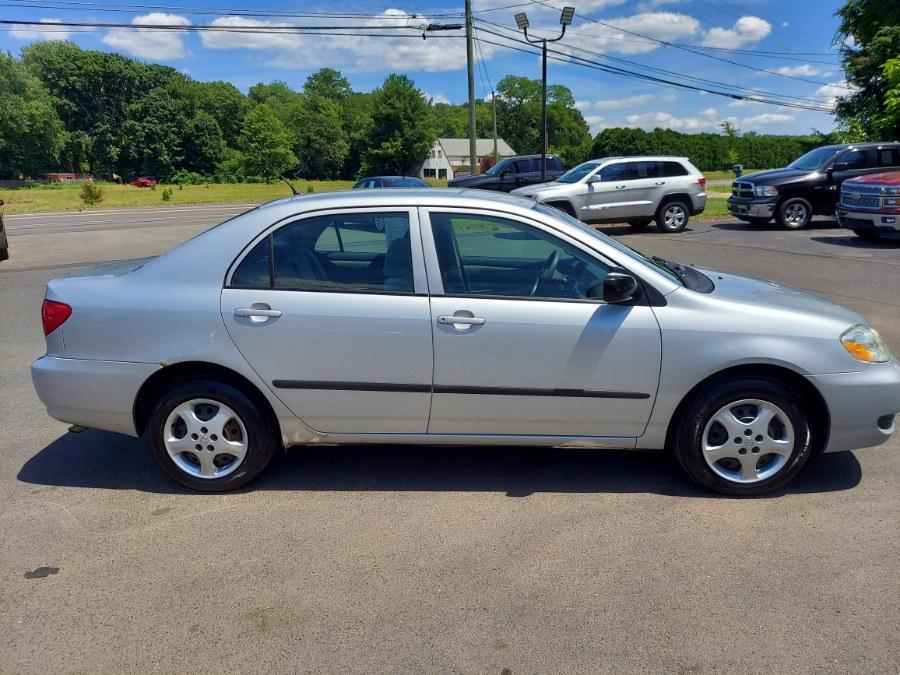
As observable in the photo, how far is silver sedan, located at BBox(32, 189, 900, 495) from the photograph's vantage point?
3.74 metres

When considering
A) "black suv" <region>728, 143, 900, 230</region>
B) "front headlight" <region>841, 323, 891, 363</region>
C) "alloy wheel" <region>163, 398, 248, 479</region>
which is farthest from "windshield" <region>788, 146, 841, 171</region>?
"alloy wheel" <region>163, 398, 248, 479</region>

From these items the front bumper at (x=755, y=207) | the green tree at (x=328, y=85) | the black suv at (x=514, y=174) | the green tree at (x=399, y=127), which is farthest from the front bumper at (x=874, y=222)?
the green tree at (x=328, y=85)

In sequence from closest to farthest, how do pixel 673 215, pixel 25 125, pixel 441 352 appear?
1. pixel 441 352
2. pixel 673 215
3. pixel 25 125

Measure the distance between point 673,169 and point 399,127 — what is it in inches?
2841

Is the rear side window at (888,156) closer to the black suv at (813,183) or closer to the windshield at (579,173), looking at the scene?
the black suv at (813,183)

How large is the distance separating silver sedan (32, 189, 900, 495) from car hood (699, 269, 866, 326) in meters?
0.03

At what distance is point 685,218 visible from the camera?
1772cm

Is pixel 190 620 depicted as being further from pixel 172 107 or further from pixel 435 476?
pixel 172 107

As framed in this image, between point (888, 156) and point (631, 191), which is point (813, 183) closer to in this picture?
point (888, 156)

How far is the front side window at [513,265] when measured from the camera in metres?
3.84

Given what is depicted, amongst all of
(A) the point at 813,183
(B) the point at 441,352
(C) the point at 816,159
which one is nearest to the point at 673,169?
(A) the point at 813,183

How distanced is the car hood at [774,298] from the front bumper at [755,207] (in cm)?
1406

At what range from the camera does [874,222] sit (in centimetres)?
1379

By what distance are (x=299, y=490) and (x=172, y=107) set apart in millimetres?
99941
